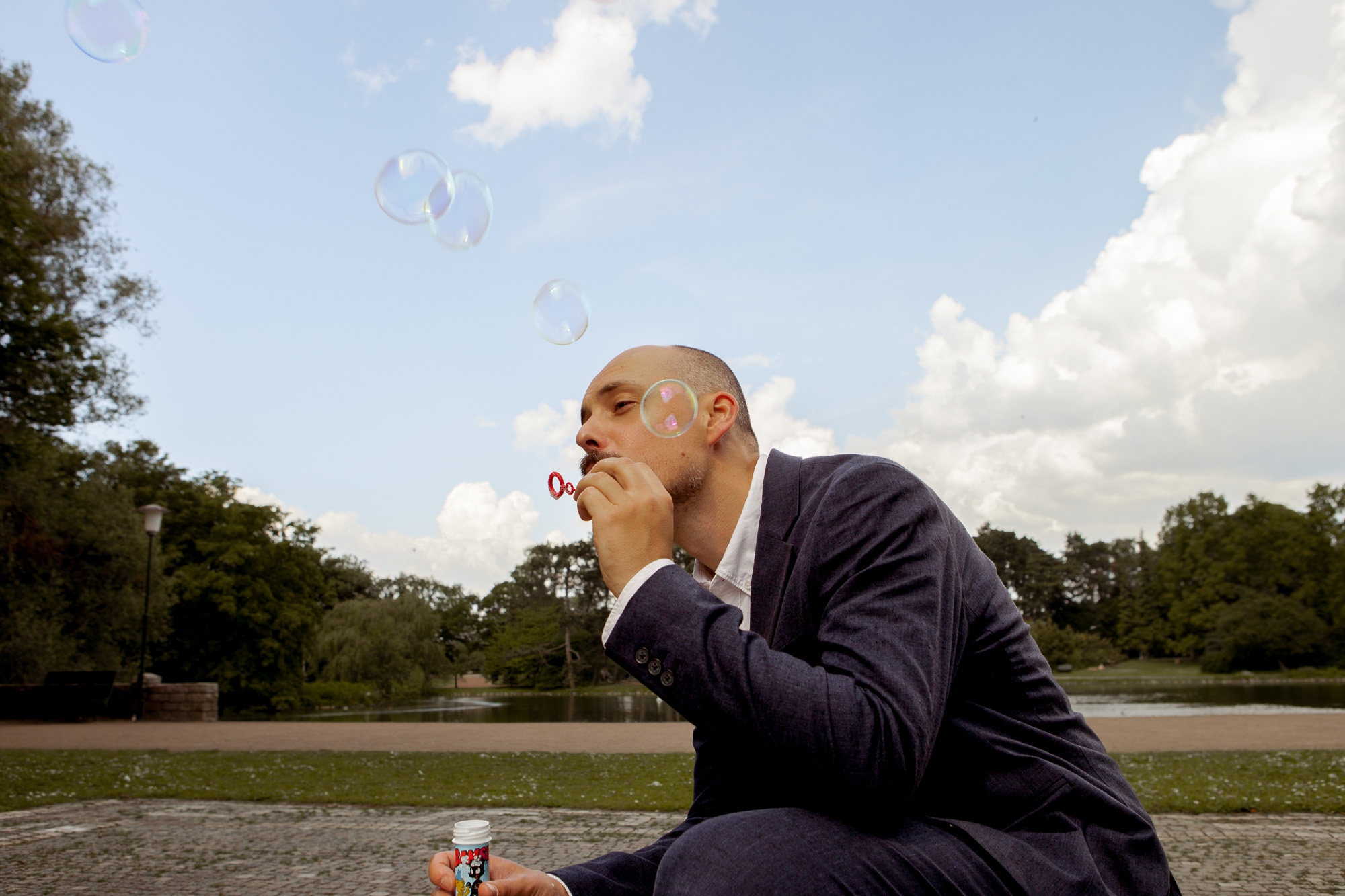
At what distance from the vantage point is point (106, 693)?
20.5 metres

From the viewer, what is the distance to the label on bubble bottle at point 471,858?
1.69 metres

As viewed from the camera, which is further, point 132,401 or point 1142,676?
point 1142,676

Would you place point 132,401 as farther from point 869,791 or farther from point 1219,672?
point 1219,672

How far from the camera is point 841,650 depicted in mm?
1445

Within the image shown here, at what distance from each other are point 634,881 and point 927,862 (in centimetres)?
78

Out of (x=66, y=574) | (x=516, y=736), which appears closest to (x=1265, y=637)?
(x=516, y=736)

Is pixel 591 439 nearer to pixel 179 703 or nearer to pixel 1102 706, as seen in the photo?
pixel 179 703

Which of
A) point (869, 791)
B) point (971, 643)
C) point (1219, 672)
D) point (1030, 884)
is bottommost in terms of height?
point (1219, 672)

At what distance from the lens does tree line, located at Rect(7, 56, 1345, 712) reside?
671 inches

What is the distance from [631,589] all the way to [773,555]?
1.00 ft

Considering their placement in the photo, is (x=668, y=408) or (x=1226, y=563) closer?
(x=668, y=408)

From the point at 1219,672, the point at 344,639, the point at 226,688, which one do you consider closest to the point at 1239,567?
the point at 1219,672

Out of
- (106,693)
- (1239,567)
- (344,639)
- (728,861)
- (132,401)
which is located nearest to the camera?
(728,861)

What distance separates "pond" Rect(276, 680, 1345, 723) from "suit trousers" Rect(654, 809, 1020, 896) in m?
17.6
